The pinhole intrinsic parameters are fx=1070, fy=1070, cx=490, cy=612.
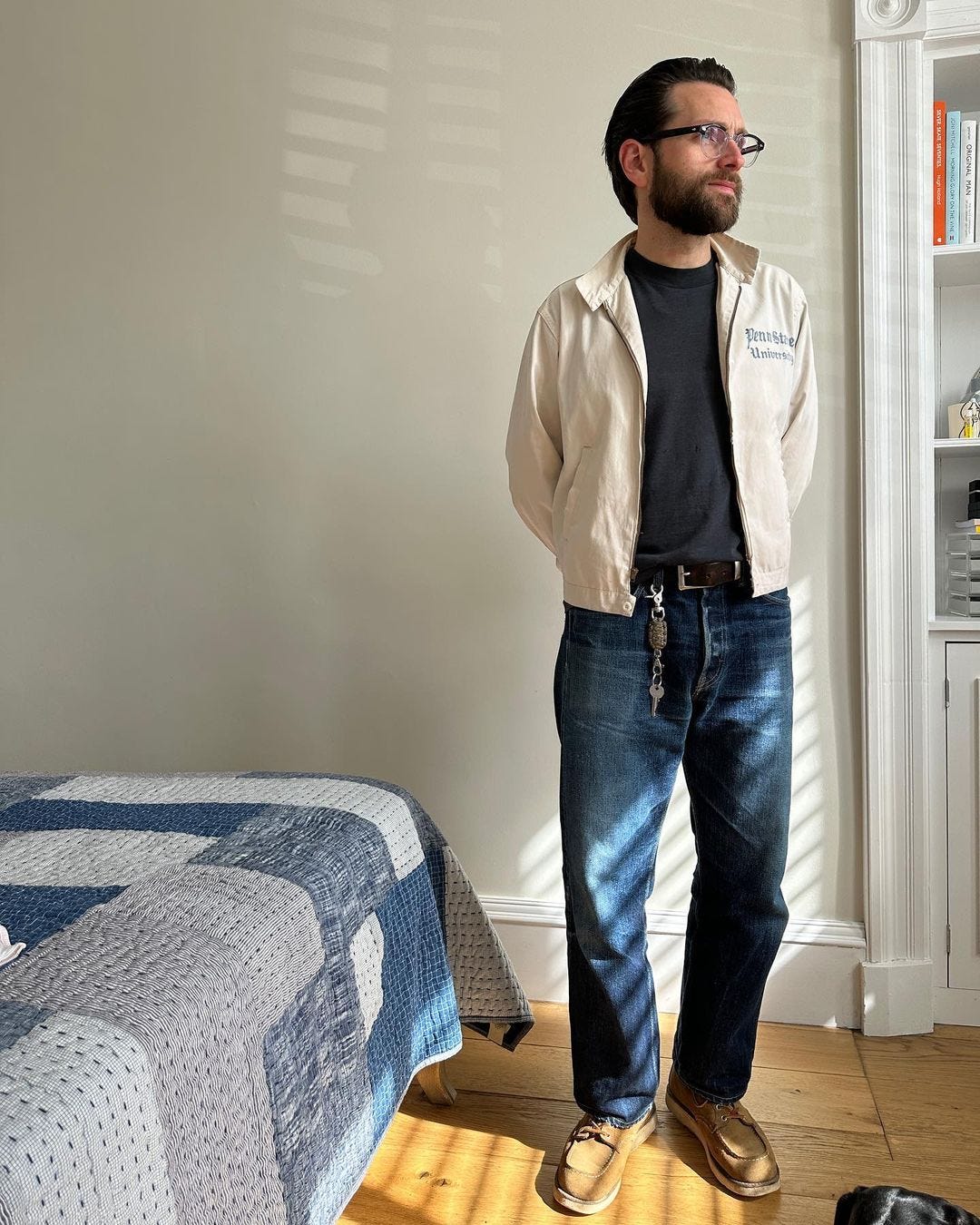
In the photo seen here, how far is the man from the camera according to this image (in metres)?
1.55

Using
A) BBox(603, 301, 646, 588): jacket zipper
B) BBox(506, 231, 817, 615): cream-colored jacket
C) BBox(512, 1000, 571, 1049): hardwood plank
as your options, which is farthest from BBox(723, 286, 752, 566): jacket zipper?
BBox(512, 1000, 571, 1049): hardwood plank

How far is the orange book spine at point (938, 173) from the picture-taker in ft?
6.72

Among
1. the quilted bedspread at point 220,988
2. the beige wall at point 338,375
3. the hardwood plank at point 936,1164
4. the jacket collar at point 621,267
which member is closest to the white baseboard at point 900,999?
the beige wall at point 338,375

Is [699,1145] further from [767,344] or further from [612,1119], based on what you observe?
[767,344]

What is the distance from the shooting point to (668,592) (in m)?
1.56

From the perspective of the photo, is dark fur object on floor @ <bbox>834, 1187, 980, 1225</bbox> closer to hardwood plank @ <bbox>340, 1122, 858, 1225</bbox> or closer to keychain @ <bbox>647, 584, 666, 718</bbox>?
hardwood plank @ <bbox>340, 1122, 858, 1225</bbox>

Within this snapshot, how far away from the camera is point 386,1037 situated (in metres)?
1.39

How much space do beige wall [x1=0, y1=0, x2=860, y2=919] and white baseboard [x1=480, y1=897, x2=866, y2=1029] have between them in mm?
57

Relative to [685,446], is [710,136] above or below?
above

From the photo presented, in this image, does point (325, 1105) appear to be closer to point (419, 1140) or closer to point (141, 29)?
point (419, 1140)

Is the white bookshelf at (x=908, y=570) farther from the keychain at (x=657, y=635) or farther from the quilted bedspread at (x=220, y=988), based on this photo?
the quilted bedspread at (x=220, y=988)

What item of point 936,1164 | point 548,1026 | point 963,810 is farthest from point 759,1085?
point 963,810

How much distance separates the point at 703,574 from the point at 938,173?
3.58ft

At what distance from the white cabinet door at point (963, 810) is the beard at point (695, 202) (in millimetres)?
1006
